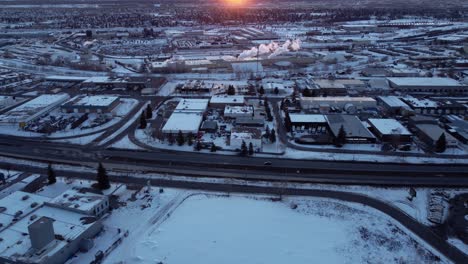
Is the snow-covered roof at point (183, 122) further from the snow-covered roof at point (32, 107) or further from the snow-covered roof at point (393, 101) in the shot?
the snow-covered roof at point (393, 101)

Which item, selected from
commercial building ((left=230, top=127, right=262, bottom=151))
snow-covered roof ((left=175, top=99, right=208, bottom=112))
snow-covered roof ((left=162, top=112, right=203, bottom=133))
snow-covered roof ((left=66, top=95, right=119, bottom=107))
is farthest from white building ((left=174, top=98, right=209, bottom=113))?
snow-covered roof ((left=66, top=95, right=119, bottom=107))

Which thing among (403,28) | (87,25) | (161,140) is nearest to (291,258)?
(161,140)

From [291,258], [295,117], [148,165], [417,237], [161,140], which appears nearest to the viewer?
[291,258]

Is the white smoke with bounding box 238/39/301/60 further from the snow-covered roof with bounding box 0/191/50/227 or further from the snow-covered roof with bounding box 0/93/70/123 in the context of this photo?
the snow-covered roof with bounding box 0/191/50/227

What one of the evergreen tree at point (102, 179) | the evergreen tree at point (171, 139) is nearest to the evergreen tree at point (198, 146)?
the evergreen tree at point (171, 139)

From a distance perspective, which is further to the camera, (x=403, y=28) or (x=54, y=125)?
(x=403, y=28)

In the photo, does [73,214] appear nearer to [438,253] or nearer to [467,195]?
[438,253]
